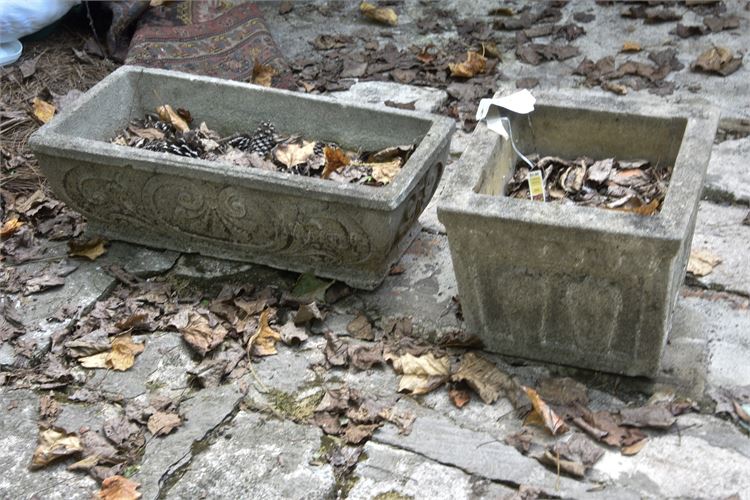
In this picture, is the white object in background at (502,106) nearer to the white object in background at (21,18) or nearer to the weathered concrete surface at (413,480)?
the weathered concrete surface at (413,480)

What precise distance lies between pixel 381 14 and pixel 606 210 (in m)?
3.41

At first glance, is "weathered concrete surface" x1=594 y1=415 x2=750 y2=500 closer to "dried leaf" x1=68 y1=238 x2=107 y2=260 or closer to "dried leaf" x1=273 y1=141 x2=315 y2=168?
"dried leaf" x1=273 y1=141 x2=315 y2=168

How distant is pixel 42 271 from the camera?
4.16 meters

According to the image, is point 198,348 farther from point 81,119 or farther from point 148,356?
point 81,119

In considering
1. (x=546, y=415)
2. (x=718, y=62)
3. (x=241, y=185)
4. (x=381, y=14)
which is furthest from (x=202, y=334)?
(x=718, y=62)

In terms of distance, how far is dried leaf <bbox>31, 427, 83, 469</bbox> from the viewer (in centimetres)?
321

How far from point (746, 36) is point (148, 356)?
386 cm

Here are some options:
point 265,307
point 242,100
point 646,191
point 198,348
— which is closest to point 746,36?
point 646,191

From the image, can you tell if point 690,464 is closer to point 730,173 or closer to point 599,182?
point 599,182

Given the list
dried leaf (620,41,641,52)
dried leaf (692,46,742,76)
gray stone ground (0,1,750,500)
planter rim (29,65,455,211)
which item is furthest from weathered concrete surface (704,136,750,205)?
planter rim (29,65,455,211)

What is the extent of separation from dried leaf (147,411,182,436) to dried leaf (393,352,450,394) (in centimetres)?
78

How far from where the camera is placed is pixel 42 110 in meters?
5.18

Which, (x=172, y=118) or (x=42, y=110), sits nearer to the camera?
(x=172, y=118)

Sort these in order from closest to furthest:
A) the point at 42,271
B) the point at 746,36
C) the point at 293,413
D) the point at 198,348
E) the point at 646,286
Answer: the point at 646,286
the point at 293,413
the point at 198,348
the point at 42,271
the point at 746,36
